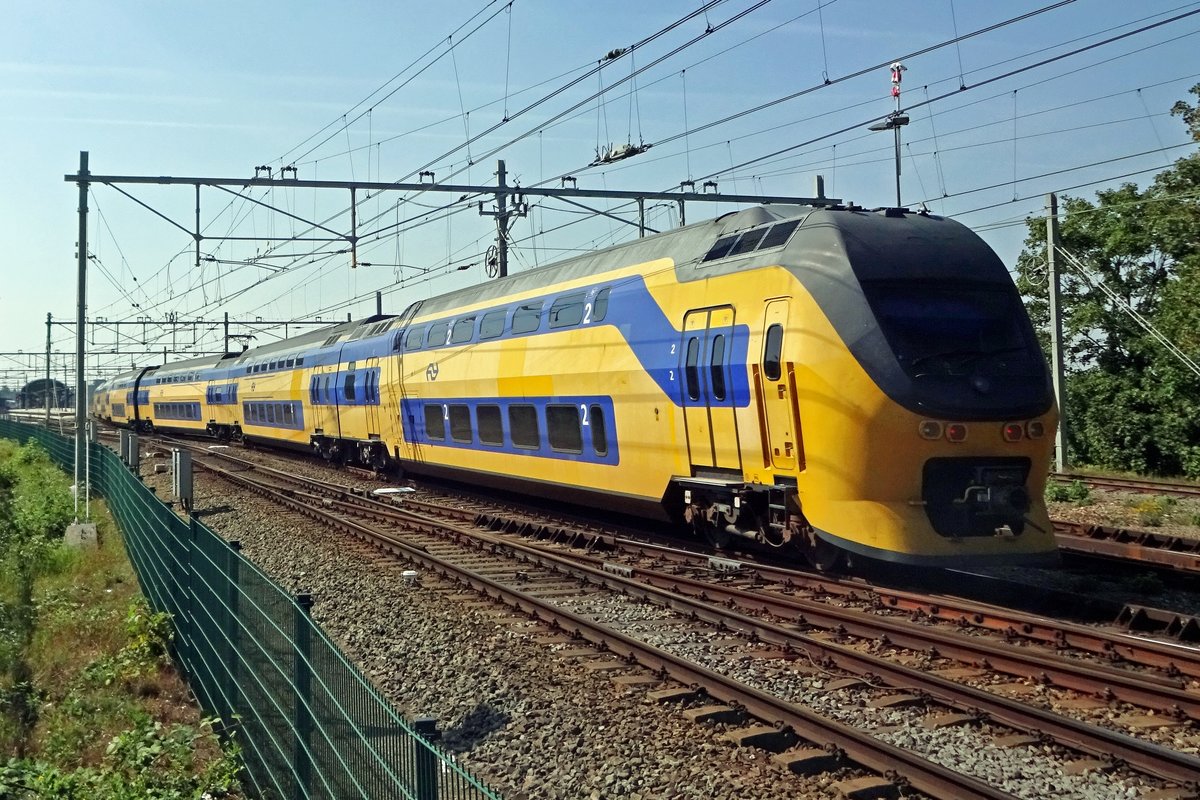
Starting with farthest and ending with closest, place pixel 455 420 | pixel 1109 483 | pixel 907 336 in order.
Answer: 1. pixel 1109 483
2. pixel 455 420
3. pixel 907 336

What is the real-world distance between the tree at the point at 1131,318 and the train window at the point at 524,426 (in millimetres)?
15881

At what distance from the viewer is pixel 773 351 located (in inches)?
404

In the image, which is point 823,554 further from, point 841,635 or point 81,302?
point 81,302

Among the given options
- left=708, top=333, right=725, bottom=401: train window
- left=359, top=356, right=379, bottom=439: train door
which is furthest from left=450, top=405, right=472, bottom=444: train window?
left=708, top=333, right=725, bottom=401: train window

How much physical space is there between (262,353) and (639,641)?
1184 inches

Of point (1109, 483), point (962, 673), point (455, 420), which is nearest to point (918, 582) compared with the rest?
point (962, 673)

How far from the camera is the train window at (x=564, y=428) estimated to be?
552 inches

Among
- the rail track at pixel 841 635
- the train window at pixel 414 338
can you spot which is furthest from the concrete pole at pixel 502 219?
the rail track at pixel 841 635

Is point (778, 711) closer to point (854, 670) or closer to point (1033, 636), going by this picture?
point (854, 670)

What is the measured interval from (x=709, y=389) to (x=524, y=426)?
487cm

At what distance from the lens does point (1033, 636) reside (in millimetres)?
8227

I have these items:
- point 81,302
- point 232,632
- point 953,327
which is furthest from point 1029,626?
point 81,302

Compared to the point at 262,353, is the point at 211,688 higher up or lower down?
lower down

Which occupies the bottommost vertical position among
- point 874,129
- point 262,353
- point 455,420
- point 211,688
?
point 211,688
